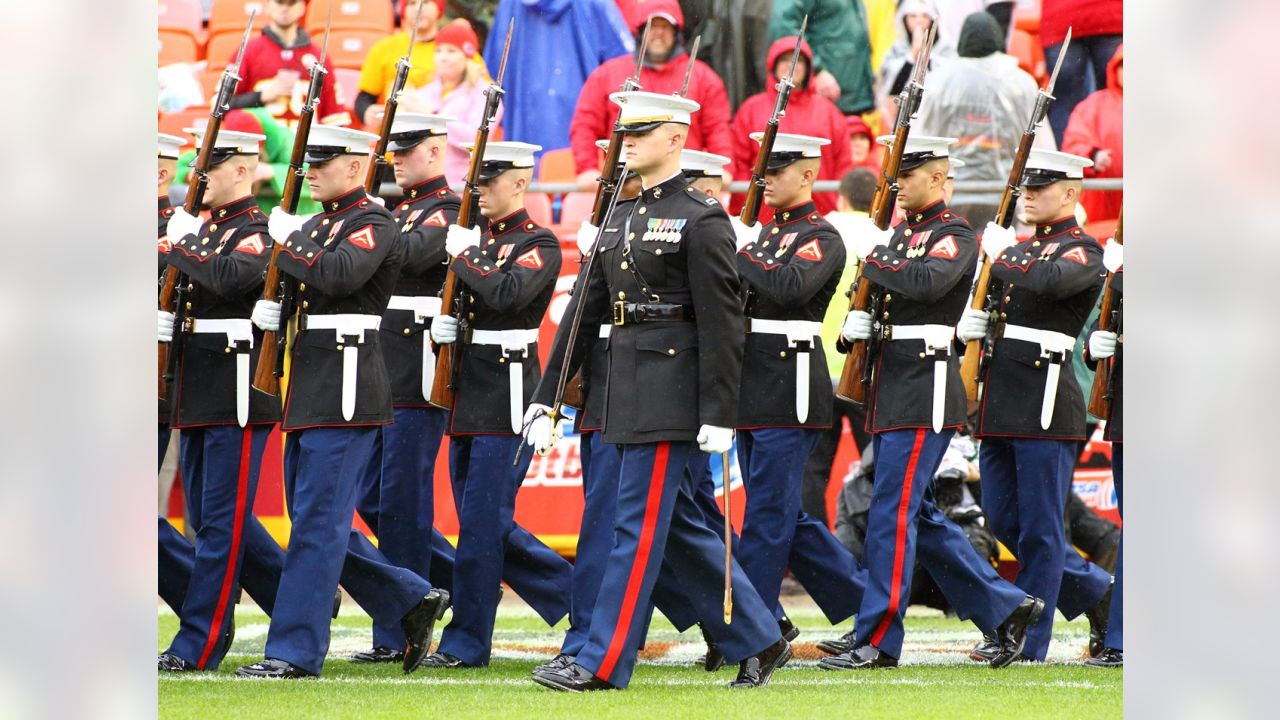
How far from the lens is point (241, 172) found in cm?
709

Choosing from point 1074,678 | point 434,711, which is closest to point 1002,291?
point 1074,678

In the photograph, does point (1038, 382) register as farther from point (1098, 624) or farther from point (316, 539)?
point (316, 539)

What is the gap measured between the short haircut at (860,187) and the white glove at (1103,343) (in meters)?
2.17

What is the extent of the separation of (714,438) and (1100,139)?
16.4 ft

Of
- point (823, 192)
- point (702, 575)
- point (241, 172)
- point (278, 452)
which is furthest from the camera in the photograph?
point (823, 192)


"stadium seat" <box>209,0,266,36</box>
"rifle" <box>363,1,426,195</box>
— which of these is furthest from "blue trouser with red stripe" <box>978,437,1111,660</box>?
"stadium seat" <box>209,0,266,36</box>

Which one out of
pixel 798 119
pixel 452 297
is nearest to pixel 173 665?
pixel 452 297

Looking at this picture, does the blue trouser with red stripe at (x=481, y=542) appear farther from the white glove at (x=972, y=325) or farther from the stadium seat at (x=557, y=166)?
the stadium seat at (x=557, y=166)

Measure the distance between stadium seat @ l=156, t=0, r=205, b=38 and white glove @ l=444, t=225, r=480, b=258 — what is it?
15.6ft

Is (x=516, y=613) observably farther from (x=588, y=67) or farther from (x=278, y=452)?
(x=588, y=67)

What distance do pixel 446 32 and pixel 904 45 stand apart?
257 cm

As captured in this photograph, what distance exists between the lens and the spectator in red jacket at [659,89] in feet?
32.3

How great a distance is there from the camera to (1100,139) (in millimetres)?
9953

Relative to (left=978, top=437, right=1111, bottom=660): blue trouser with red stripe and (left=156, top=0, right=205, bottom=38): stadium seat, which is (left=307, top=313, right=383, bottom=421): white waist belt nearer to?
(left=978, top=437, right=1111, bottom=660): blue trouser with red stripe
